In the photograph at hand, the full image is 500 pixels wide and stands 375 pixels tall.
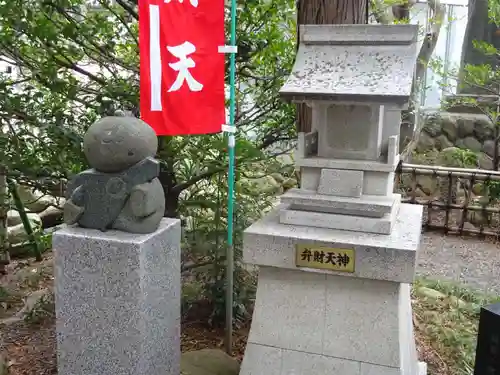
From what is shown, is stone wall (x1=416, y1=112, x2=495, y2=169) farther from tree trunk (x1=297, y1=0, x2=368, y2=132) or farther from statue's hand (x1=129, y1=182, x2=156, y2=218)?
statue's hand (x1=129, y1=182, x2=156, y2=218)

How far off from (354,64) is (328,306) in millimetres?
1495

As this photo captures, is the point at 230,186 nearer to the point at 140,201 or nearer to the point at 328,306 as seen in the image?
the point at 140,201

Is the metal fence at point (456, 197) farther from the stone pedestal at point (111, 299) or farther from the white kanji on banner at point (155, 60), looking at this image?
the stone pedestal at point (111, 299)

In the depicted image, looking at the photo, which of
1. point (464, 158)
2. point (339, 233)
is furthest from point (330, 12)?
point (464, 158)

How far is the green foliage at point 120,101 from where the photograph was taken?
3969 millimetres

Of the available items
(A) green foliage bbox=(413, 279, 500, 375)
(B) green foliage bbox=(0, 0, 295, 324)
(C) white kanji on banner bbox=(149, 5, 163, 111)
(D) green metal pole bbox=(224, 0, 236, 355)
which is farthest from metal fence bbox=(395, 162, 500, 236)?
(C) white kanji on banner bbox=(149, 5, 163, 111)

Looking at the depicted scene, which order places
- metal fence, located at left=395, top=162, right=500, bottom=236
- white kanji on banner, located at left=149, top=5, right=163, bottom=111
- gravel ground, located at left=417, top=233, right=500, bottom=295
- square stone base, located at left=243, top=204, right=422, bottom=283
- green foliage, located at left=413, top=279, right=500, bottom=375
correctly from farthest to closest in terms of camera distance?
metal fence, located at left=395, top=162, right=500, bottom=236
gravel ground, located at left=417, top=233, right=500, bottom=295
green foliage, located at left=413, top=279, right=500, bottom=375
white kanji on banner, located at left=149, top=5, right=163, bottom=111
square stone base, located at left=243, top=204, right=422, bottom=283

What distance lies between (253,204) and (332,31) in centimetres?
178

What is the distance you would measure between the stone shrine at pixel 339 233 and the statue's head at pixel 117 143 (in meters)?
0.84

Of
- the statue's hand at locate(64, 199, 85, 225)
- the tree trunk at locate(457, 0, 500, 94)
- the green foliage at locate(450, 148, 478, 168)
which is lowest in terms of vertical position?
the green foliage at locate(450, 148, 478, 168)

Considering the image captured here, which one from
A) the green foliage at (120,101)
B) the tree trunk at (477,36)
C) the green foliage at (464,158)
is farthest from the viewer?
the tree trunk at (477,36)

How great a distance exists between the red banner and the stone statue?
44cm

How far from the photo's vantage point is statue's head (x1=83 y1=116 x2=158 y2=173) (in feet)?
9.77

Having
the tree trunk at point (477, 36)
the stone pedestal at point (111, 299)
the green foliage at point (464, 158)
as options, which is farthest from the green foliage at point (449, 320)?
the tree trunk at point (477, 36)
